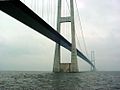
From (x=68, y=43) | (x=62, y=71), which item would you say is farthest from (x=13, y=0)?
(x=62, y=71)

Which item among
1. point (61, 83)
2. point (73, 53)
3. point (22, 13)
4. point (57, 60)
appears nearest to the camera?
point (22, 13)

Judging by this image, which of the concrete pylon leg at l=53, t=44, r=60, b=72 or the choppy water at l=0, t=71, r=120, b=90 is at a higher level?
the concrete pylon leg at l=53, t=44, r=60, b=72

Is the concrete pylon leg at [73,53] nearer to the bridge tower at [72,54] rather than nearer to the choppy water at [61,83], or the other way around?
the bridge tower at [72,54]

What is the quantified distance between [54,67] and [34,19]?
1321 inches

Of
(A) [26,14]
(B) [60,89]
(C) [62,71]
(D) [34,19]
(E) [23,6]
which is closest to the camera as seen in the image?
(B) [60,89]

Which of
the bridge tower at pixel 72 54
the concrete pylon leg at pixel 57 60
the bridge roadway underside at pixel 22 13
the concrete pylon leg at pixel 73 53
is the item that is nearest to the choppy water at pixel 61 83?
the bridge roadway underside at pixel 22 13

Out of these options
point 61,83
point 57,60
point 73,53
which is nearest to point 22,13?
point 61,83

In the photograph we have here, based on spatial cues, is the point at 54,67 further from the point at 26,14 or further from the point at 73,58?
the point at 26,14

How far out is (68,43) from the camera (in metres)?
56.5

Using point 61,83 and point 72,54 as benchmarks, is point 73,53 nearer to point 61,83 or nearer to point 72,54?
point 72,54

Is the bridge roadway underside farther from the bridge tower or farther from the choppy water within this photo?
the bridge tower

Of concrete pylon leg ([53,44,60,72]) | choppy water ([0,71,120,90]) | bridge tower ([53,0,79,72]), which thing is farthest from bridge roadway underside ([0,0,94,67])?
concrete pylon leg ([53,44,60,72])

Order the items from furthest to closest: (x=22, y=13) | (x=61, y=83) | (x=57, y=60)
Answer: (x=57, y=60) < (x=61, y=83) < (x=22, y=13)

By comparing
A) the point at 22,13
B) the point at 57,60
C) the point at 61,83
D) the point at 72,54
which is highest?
the point at 22,13
